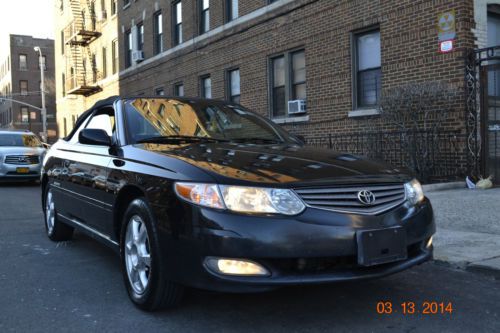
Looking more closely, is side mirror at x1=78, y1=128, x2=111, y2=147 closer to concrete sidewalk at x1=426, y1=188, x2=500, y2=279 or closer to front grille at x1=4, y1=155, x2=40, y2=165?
concrete sidewalk at x1=426, y1=188, x2=500, y2=279

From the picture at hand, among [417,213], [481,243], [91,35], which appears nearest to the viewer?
[417,213]

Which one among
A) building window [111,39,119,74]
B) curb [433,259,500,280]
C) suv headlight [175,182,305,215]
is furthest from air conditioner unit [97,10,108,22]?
suv headlight [175,182,305,215]

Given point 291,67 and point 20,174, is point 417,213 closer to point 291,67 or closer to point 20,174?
point 291,67

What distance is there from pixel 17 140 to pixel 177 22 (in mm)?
7789

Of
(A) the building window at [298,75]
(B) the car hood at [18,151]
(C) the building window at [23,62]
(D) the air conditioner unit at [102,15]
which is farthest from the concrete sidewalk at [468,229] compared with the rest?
(C) the building window at [23,62]

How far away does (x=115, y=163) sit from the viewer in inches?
165

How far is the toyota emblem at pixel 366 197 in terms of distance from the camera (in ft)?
10.6

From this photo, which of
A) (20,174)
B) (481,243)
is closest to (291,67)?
(20,174)

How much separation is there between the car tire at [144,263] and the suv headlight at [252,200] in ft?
1.77

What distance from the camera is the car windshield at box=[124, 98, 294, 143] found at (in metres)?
4.36

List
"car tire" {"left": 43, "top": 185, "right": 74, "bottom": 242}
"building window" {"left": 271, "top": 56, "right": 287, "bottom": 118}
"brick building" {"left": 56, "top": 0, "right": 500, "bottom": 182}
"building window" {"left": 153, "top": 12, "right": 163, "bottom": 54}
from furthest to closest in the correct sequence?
1. "building window" {"left": 153, "top": 12, "right": 163, "bottom": 54}
2. "building window" {"left": 271, "top": 56, "right": 287, "bottom": 118}
3. "brick building" {"left": 56, "top": 0, "right": 500, "bottom": 182}
4. "car tire" {"left": 43, "top": 185, "right": 74, "bottom": 242}

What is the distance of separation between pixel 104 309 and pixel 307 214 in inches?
68.6

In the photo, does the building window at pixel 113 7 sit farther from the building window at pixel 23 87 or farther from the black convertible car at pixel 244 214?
the building window at pixel 23 87

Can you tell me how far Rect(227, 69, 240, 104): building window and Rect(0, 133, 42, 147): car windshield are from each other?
626 centimetres
